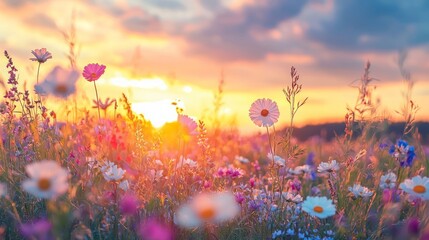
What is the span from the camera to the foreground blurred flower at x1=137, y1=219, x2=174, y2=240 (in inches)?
87.1

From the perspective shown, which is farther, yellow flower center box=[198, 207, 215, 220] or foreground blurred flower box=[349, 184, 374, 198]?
foreground blurred flower box=[349, 184, 374, 198]

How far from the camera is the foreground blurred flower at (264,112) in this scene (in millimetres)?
3182

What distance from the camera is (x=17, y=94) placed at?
3.78 meters

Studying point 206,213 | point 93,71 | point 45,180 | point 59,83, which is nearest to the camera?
point 45,180

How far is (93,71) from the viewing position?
11.0 ft

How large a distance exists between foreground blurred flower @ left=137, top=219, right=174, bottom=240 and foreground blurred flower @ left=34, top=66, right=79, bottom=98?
142 centimetres

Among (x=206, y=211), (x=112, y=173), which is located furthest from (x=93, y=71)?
(x=206, y=211)

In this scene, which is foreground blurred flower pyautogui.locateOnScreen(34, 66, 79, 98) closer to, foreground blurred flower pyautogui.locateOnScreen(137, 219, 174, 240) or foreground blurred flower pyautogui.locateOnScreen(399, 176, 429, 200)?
foreground blurred flower pyautogui.locateOnScreen(137, 219, 174, 240)

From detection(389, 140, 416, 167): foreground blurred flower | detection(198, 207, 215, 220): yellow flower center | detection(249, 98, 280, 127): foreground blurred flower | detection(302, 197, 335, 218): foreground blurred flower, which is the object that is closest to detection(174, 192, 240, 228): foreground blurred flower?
detection(198, 207, 215, 220): yellow flower center

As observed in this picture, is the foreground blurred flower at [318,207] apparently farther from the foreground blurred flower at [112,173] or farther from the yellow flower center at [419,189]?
the foreground blurred flower at [112,173]

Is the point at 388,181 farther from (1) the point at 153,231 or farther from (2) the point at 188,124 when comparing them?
(1) the point at 153,231

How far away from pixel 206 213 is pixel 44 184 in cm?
81

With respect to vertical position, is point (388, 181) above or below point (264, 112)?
below

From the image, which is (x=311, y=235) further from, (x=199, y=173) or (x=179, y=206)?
(x=199, y=173)
